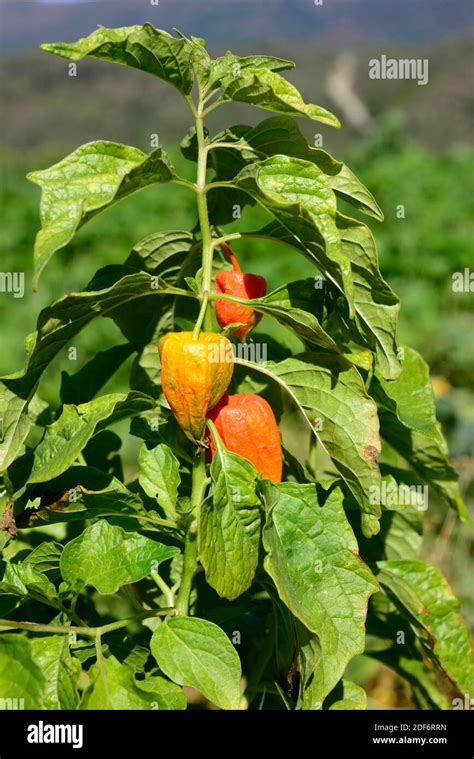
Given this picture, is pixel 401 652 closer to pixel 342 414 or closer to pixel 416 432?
pixel 416 432

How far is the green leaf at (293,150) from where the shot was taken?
0.98 metres

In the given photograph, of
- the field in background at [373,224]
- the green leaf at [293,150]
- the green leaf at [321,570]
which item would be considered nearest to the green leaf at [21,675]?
the green leaf at [321,570]

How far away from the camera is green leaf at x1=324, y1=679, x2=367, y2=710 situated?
1.18m

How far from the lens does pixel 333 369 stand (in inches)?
39.8

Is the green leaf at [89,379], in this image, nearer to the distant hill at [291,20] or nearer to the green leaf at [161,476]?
the green leaf at [161,476]

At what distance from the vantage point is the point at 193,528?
3.42 feet

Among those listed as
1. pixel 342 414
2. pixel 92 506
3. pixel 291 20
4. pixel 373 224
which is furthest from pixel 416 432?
pixel 291 20

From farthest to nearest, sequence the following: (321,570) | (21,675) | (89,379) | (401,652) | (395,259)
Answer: (395,259)
(401,652)
(89,379)
(321,570)
(21,675)

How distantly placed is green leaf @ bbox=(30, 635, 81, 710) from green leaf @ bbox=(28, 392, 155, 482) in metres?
0.20

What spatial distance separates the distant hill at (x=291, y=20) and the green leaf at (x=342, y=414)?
1910cm

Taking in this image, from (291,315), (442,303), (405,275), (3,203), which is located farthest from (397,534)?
(3,203)

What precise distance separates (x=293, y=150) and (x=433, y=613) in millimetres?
753
